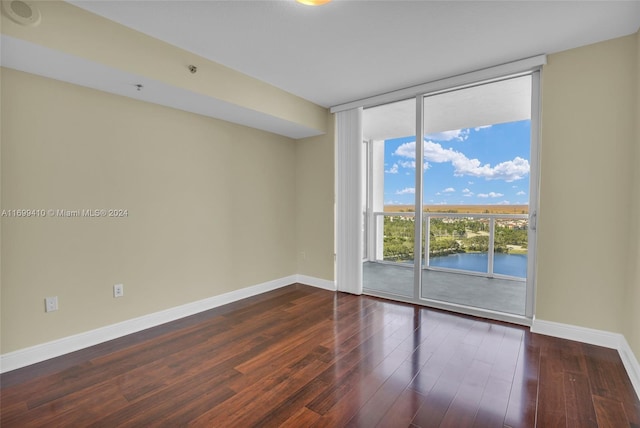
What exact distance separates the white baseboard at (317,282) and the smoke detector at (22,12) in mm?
3740

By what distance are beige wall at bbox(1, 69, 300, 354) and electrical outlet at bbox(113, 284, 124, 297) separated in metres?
0.04

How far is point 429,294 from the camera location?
3869 mm

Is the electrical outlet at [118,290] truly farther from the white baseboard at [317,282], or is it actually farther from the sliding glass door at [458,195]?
the sliding glass door at [458,195]

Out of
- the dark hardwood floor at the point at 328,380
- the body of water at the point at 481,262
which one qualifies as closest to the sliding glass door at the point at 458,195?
the body of water at the point at 481,262

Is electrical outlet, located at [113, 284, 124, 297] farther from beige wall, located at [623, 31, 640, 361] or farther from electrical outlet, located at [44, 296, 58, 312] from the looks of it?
beige wall, located at [623, 31, 640, 361]

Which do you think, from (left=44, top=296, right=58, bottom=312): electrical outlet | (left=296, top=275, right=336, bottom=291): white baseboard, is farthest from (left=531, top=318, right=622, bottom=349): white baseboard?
(left=44, top=296, right=58, bottom=312): electrical outlet

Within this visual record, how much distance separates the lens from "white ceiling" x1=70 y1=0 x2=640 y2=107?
2.00 meters

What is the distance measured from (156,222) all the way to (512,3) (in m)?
3.44

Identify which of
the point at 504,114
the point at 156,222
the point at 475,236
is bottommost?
the point at 475,236

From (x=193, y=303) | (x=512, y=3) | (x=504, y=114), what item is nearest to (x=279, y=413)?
(x=193, y=303)

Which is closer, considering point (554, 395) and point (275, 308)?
point (554, 395)

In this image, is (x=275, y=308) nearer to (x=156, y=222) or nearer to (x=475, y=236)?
(x=156, y=222)

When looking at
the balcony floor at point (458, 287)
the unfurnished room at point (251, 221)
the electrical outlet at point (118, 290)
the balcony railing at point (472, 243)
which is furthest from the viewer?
the balcony railing at point (472, 243)

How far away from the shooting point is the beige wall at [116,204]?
218 centimetres
